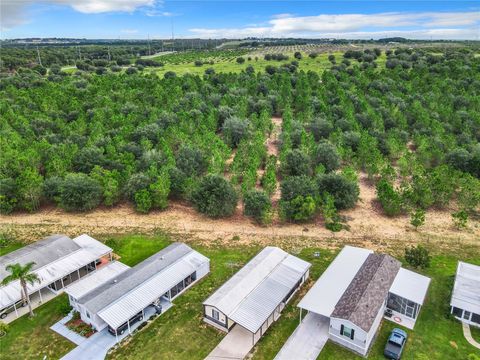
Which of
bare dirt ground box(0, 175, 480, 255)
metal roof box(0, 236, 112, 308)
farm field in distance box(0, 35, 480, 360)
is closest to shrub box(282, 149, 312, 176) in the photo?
farm field in distance box(0, 35, 480, 360)

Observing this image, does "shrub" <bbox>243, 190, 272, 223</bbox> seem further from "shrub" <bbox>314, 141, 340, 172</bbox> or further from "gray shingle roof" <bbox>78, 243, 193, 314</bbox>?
"shrub" <bbox>314, 141, 340, 172</bbox>

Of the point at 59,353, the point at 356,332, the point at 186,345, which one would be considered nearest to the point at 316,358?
the point at 356,332

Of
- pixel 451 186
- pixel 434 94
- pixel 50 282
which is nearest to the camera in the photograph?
pixel 50 282

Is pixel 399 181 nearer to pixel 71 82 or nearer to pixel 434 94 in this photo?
pixel 434 94

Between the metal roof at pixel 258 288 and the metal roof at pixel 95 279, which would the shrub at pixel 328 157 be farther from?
the metal roof at pixel 95 279

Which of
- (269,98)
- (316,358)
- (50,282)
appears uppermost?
(269,98)

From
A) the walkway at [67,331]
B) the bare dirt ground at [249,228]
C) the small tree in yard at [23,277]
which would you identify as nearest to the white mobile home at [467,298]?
the bare dirt ground at [249,228]
